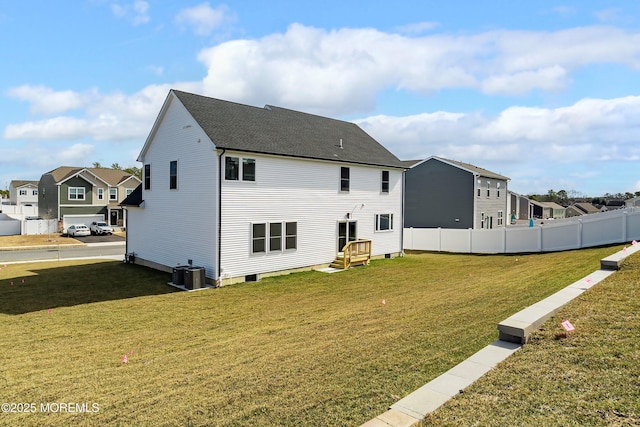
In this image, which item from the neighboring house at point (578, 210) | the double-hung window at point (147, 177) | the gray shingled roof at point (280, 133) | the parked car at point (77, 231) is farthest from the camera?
the neighboring house at point (578, 210)

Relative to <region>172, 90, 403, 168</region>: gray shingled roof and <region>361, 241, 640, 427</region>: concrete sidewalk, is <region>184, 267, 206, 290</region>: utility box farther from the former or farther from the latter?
<region>361, 241, 640, 427</region>: concrete sidewalk

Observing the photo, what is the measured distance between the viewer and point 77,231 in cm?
3922

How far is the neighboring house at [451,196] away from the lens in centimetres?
3319

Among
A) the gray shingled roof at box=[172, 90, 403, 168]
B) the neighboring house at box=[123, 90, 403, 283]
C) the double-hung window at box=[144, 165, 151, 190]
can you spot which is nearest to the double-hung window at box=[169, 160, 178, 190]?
the neighboring house at box=[123, 90, 403, 283]

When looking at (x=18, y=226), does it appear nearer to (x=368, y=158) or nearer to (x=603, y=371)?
(x=368, y=158)

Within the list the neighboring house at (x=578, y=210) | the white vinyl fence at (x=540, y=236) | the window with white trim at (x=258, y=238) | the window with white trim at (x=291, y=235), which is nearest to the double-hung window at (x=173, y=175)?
the window with white trim at (x=258, y=238)

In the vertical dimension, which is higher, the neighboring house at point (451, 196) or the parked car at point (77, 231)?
the neighboring house at point (451, 196)

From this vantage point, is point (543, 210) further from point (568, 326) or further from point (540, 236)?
point (568, 326)

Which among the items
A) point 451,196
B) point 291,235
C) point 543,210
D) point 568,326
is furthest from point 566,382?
point 543,210

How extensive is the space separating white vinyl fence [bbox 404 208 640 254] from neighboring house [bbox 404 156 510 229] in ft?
24.3

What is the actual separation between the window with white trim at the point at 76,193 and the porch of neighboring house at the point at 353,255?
127ft

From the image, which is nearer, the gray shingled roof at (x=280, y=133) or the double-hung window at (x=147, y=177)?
the gray shingled roof at (x=280, y=133)

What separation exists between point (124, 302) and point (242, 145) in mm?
7570

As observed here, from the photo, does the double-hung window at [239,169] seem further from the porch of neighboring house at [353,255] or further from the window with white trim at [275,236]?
the porch of neighboring house at [353,255]
